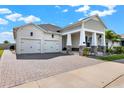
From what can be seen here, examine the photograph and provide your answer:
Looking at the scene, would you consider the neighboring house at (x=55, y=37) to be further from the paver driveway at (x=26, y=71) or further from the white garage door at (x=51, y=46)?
the paver driveway at (x=26, y=71)

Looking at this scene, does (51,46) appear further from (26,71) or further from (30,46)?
(26,71)

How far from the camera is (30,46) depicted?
17812 mm

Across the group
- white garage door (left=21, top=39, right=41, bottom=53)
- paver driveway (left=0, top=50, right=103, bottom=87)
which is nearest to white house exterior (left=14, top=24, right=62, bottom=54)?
white garage door (left=21, top=39, right=41, bottom=53)

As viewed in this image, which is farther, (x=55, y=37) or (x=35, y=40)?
(x=55, y=37)

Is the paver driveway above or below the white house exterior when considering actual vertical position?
below

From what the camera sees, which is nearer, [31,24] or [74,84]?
[74,84]

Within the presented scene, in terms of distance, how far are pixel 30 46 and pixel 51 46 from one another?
3456mm

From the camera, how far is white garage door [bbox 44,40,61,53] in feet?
63.0

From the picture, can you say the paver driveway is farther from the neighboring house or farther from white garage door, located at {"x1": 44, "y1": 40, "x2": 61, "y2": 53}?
white garage door, located at {"x1": 44, "y1": 40, "x2": 61, "y2": 53}

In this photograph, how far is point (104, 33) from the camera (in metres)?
20.3

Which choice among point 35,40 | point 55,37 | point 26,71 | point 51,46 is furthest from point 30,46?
point 26,71
